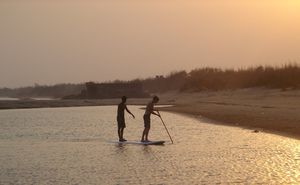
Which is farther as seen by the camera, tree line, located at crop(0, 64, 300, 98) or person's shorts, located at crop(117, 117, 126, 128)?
tree line, located at crop(0, 64, 300, 98)

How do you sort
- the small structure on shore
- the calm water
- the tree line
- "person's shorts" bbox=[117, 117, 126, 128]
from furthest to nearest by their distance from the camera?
the small structure on shore
the tree line
"person's shorts" bbox=[117, 117, 126, 128]
the calm water

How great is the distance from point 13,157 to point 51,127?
1296 cm

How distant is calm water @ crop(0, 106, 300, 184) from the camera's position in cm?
1395

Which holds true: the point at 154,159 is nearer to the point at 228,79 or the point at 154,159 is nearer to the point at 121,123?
the point at 121,123

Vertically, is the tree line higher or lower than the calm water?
higher

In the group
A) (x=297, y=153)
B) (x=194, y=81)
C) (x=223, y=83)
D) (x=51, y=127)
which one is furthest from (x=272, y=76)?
(x=297, y=153)

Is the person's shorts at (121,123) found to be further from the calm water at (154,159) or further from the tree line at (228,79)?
the tree line at (228,79)

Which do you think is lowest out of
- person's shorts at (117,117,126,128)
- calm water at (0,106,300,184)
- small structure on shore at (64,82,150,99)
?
calm water at (0,106,300,184)

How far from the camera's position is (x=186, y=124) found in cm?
3089

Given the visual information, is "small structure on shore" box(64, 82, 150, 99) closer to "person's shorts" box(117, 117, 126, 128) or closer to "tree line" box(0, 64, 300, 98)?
"tree line" box(0, 64, 300, 98)

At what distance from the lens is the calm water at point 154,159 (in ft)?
45.8

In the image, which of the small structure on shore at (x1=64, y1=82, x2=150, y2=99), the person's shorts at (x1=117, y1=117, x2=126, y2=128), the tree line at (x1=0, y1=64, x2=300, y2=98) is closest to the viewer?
the person's shorts at (x1=117, y1=117, x2=126, y2=128)

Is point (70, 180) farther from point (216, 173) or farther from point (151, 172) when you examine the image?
point (216, 173)

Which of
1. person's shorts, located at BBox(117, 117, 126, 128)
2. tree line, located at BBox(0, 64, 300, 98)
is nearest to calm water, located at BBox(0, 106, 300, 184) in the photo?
person's shorts, located at BBox(117, 117, 126, 128)
